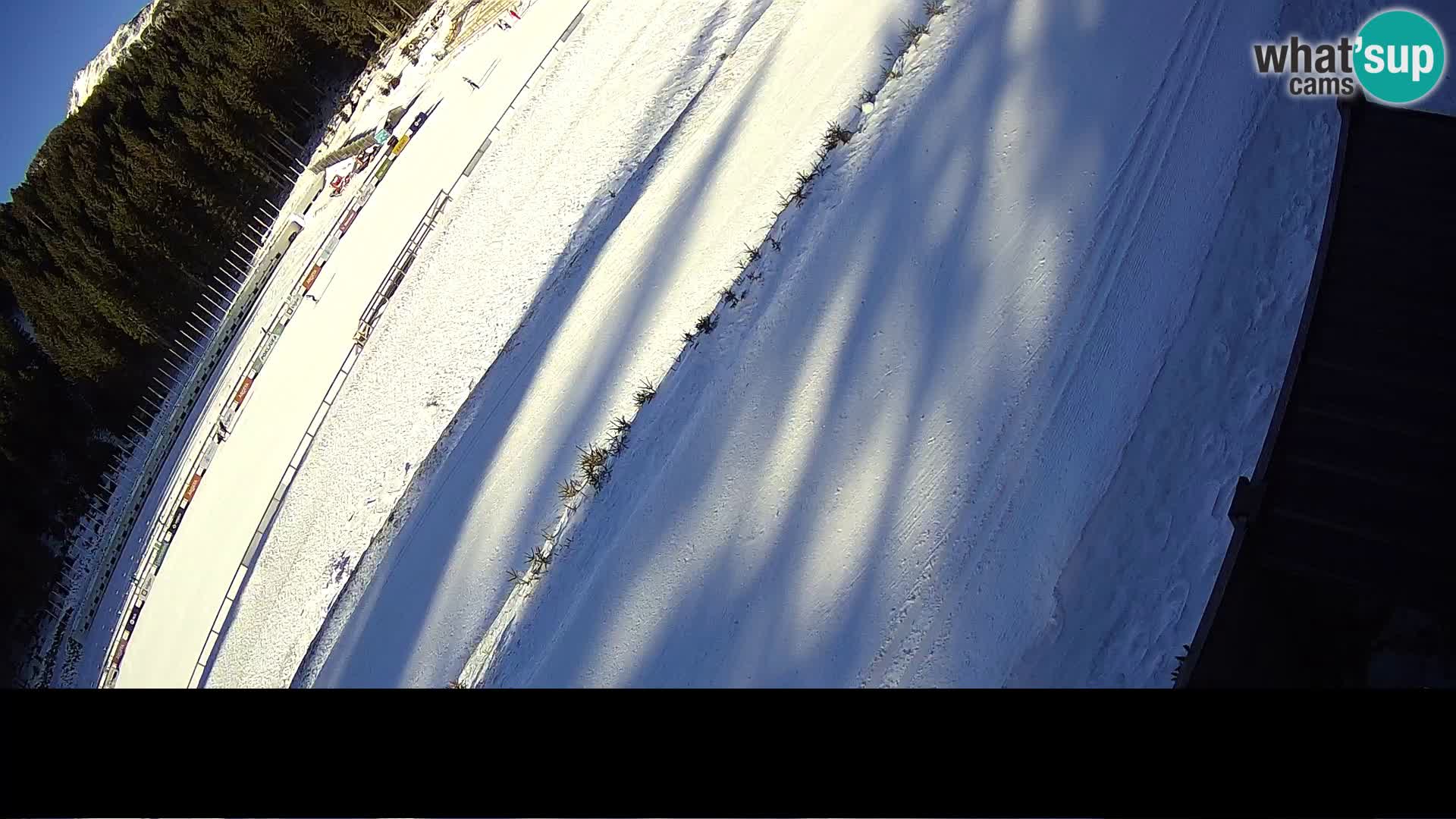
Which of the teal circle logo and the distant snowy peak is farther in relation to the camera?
the distant snowy peak

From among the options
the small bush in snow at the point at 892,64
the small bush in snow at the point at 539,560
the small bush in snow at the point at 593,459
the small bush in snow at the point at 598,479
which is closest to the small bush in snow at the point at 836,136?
Result: the small bush in snow at the point at 892,64

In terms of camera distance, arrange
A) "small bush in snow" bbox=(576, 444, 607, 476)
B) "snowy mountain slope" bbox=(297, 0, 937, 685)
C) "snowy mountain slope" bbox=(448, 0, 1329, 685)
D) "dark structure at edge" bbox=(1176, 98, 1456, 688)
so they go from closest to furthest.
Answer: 1. "dark structure at edge" bbox=(1176, 98, 1456, 688)
2. "snowy mountain slope" bbox=(448, 0, 1329, 685)
3. "small bush in snow" bbox=(576, 444, 607, 476)
4. "snowy mountain slope" bbox=(297, 0, 937, 685)

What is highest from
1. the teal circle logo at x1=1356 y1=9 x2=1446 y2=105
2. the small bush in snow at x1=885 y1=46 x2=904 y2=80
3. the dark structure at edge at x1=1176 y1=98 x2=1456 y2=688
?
the teal circle logo at x1=1356 y1=9 x2=1446 y2=105

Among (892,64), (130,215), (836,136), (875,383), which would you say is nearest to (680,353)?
(875,383)

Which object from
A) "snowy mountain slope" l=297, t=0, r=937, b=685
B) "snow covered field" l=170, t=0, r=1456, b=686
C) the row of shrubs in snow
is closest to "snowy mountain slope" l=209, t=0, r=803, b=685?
"snow covered field" l=170, t=0, r=1456, b=686

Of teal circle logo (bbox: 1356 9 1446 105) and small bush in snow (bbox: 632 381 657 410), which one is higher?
teal circle logo (bbox: 1356 9 1446 105)

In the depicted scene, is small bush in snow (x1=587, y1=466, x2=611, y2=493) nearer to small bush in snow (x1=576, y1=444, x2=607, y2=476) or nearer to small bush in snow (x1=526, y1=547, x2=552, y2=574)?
small bush in snow (x1=576, y1=444, x2=607, y2=476)
